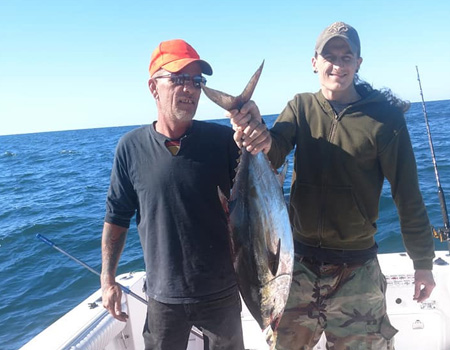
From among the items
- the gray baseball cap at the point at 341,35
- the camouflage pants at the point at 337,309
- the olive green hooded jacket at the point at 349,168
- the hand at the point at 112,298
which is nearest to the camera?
Result: the gray baseball cap at the point at 341,35

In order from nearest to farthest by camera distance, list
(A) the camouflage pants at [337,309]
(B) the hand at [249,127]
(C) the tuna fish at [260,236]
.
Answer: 1. (B) the hand at [249,127]
2. (C) the tuna fish at [260,236]
3. (A) the camouflage pants at [337,309]

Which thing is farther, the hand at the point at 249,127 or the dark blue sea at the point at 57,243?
the dark blue sea at the point at 57,243

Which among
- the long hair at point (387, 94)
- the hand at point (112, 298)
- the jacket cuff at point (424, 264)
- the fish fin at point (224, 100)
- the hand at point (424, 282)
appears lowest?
the hand at point (424, 282)

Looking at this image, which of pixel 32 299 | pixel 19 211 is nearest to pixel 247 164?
pixel 32 299

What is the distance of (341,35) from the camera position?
2.13 metres

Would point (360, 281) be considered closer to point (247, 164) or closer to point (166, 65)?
point (247, 164)

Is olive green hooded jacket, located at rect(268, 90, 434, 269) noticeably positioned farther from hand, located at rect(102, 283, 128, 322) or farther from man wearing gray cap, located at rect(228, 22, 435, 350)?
hand, located at rect(102, 283, 128, 322)

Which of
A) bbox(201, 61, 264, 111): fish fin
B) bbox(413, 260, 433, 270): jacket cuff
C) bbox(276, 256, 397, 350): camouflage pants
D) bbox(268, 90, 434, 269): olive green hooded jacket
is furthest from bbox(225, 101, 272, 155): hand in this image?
bbox(413, 260, 433, 270): jacket cuff

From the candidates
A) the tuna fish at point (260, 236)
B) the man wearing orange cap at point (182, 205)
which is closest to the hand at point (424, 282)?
the tuna fish at point (260, 236)

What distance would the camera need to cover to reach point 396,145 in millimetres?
2244

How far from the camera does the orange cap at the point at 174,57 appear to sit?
2.31m

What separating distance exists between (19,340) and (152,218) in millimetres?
4778

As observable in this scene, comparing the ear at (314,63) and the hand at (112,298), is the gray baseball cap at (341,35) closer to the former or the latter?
the ear at (314,63)

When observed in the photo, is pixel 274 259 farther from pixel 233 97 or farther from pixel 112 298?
pixel 112 298
